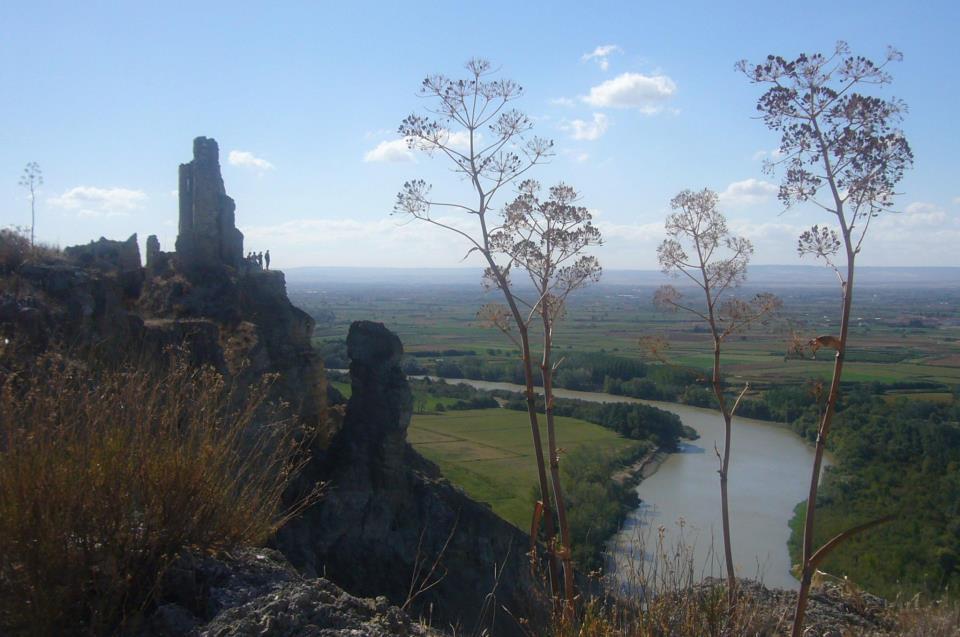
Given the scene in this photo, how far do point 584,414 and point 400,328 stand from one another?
28025 mm

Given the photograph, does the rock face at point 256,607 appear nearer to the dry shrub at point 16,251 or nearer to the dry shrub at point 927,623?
the dry shrub at point 927,623

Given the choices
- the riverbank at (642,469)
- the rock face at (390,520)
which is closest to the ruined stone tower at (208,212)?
the rock face at (390,520)

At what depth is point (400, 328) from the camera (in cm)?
6312

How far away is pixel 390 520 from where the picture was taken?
13.1 m

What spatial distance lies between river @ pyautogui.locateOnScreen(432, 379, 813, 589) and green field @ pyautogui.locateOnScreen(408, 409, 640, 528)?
3251 millimetres

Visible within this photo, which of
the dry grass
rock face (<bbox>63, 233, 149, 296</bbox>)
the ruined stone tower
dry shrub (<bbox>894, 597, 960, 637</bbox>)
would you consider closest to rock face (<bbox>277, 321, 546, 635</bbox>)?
the ruined stone tower

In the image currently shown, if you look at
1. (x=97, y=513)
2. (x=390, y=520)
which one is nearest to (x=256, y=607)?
(x=97, y=513)

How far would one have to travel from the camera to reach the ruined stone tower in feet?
53.2

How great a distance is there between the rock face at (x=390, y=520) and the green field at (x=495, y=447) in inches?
272

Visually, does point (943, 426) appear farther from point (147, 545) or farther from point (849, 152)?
point (147, 545)

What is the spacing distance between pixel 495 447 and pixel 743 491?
10.2m

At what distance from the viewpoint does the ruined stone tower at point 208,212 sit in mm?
16203

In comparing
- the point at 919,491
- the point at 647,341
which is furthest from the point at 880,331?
the point at 647,341

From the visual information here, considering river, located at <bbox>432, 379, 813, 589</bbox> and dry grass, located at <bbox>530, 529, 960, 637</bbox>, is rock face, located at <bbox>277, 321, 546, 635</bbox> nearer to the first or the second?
river, located at <bbox>432, 379, 813, 589</bbox>
